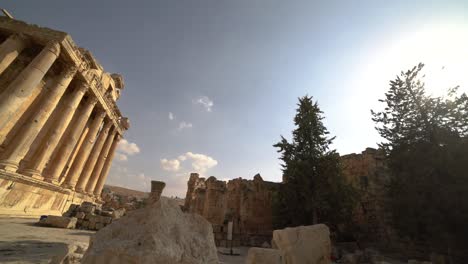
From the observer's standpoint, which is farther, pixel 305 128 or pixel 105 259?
pixel 305 128

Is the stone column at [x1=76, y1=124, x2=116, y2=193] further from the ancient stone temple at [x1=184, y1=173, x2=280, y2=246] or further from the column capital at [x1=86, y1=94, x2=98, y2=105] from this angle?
the ancient stone temple at [x1=184, y1=173, x2=280, y2=246]

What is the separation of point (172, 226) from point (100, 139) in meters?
21.3

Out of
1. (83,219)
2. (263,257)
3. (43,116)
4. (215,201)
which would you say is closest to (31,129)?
(43,116)

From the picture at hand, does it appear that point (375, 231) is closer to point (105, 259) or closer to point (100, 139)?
point (105, 259)

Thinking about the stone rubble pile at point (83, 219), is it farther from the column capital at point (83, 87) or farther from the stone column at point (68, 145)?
the column capital at point (83, 87)

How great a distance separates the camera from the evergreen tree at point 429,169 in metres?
10.1

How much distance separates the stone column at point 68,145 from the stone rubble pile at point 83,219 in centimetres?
322

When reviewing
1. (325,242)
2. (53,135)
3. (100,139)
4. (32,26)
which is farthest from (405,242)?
(32,26)

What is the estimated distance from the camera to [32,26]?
1194 centimetres

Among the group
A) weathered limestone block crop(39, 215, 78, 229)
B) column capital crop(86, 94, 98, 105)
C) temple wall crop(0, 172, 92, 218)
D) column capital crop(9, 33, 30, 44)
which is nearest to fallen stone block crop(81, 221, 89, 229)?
weathered limestone block crop(39, 215, 78, 229)

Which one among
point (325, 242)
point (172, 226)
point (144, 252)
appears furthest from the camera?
point (325, 242)

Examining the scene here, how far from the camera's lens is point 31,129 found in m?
10.7

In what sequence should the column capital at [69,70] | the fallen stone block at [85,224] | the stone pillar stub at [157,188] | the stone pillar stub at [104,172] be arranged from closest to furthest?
the fallen stone block at [85,224] → the column capital at [69,70] → the stone pillar stub at [157,188] → the stone pillar stub at [104,172]

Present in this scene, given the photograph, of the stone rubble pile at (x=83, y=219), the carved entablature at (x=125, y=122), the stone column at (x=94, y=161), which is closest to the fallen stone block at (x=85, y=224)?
the stone rubble pile at (x=83, y=219)
